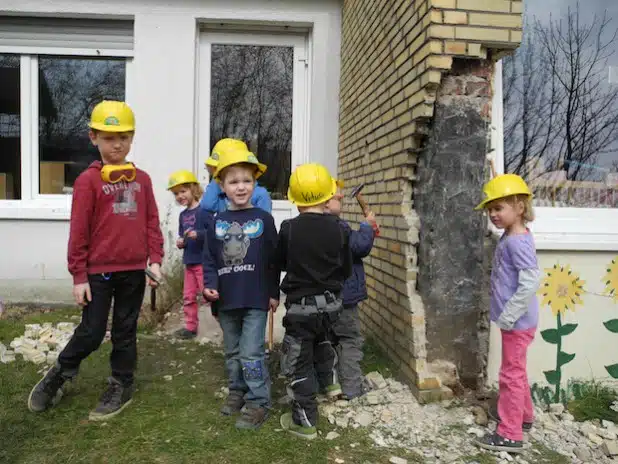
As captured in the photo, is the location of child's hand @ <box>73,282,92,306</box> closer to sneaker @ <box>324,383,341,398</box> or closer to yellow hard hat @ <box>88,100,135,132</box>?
yellow hard hat @ <box>88,100,135,132</box>

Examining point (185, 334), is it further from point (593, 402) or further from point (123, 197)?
point (593, 402)

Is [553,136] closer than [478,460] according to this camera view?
No

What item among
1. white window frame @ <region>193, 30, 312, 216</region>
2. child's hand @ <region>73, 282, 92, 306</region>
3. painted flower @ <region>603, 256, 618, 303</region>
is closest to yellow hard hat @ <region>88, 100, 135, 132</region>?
child's hand @ <region>73, 282, 92, 306</region>

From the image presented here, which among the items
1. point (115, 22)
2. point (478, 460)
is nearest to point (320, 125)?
point (115, 22)

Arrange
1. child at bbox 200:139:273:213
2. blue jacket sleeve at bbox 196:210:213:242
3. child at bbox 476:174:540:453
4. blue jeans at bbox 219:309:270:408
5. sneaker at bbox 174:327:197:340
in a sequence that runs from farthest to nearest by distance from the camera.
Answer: sneaker at bbox 174:327:197:340 < blue jacket sleeve at bbox 196:210:213:242 < child at bbox 200:139:273:213 < blue jeans at bbox 219:309:270:408 < child at bbox 476:174:540:453

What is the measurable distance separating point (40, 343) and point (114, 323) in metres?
1.68

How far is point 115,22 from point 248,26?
1.50 meters

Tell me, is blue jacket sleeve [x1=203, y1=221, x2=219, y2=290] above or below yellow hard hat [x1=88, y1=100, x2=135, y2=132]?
below

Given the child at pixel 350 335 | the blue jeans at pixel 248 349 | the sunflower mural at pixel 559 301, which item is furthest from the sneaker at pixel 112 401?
the sunflower mural at pixel 559 301

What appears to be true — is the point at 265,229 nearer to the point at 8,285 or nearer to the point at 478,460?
the point at 478,460

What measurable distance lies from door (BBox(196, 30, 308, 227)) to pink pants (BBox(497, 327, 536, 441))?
3518 mm

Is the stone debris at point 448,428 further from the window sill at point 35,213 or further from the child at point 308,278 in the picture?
the window sill at point 35,213

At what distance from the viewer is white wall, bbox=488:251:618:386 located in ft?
11.4

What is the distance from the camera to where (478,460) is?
106 inches
